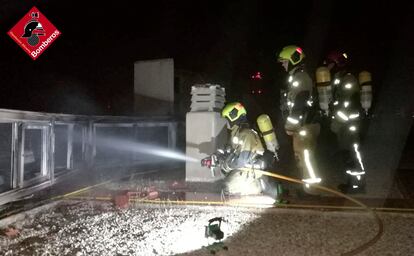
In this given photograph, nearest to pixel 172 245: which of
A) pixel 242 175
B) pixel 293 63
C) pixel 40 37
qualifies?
pixel 242 175

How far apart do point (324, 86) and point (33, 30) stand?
595 inches

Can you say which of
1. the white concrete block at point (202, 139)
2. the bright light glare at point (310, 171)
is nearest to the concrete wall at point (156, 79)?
the white concrete block at point (202, 139)

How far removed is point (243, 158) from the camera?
20.1ft

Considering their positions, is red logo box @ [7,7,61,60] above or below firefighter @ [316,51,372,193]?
above

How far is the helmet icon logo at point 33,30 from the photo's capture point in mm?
16328

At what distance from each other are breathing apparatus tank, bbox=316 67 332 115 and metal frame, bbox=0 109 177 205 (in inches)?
188

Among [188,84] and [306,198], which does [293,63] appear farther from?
[188,84]

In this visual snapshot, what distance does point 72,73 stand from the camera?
22547 mm

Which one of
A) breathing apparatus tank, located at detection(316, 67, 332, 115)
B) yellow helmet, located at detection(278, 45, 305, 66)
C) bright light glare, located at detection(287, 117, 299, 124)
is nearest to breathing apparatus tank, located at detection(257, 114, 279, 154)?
bright light glare, located at detection(287, 117, 299, 124)

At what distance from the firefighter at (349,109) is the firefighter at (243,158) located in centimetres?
131

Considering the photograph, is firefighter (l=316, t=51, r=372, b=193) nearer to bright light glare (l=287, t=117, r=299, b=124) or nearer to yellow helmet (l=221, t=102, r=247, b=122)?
bright light glare (l=287, t=117, r=299, b=124)

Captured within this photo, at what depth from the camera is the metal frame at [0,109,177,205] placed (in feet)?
18.2

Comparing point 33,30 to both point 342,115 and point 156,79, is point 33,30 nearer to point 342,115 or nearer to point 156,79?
point 156,79

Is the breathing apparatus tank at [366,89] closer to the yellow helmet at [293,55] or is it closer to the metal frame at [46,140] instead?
the yellow helmet at [293,55]
